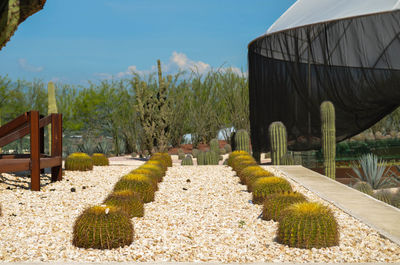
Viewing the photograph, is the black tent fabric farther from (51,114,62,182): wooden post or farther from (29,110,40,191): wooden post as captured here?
(29,110,40,191): wooden post

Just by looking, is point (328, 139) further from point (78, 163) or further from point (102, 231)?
point (102, 231)

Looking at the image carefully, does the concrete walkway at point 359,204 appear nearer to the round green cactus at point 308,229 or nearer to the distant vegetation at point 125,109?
the round green cactus at point 308,229

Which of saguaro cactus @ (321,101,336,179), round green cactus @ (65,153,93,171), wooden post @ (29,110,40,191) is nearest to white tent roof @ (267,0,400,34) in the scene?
saguaro cactus @ (321,101,336,179)

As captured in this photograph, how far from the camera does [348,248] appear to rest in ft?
13.6

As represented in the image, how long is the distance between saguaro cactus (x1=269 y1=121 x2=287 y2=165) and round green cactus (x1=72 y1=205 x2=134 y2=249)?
6990 millimetres

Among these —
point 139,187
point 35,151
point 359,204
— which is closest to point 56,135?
point 35,151

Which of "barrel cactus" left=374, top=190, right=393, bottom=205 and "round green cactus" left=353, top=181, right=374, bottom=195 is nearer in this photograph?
"barrel cactus" left=374, top=190, right=393, bottom=205

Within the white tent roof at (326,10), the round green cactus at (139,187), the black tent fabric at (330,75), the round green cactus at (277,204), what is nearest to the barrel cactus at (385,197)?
the round green cactus at (277,204)

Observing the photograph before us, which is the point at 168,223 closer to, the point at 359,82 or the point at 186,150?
the point at 359,82

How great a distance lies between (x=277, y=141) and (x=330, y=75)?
2198 mm

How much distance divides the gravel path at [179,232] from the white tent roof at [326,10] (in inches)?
229

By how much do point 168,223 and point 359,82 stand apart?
779 cm

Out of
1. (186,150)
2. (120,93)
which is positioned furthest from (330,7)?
(120,93)

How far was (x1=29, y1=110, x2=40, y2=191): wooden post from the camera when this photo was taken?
7.04m
